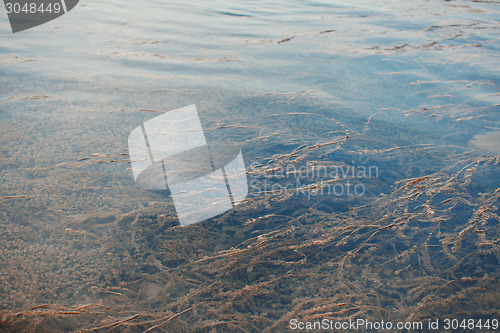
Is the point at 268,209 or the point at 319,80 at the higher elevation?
the point at 319,80

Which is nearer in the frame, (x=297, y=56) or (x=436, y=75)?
(x=436, y=75)

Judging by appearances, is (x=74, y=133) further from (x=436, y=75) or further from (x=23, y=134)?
(x=436, y=75)

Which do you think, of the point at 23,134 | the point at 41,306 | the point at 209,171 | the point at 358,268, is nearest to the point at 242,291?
the point at 358,268

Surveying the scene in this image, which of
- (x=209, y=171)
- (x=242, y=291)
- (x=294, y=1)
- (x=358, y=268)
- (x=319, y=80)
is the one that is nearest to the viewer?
(x=242, y=291)

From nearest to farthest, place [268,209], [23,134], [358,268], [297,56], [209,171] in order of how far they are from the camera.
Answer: [358,268] < [268,209] < [209,171] < [23,134] < [297,56]

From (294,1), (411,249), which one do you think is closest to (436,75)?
(411,249)

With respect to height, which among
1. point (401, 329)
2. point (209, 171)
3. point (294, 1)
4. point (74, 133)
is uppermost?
point (294, 1)
